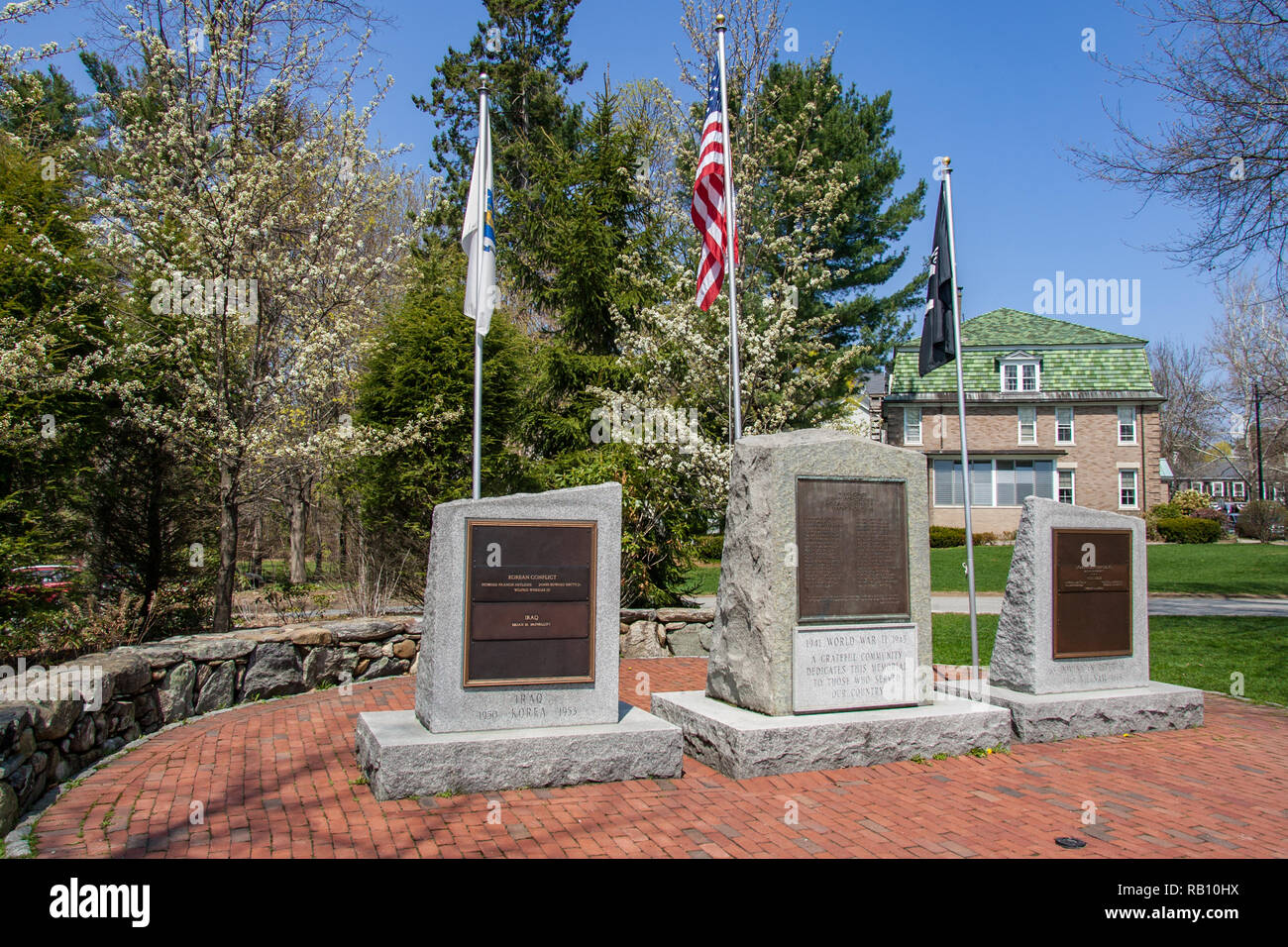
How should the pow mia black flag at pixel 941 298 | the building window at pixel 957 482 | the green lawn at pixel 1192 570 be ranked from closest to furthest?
the pow mia black flag at pixel 941 298 → the green lawn at pixel 1192 570 → the building window at pixel 957 482

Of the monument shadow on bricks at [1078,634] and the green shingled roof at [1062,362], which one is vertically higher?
the green shingled roof at [1062,362]

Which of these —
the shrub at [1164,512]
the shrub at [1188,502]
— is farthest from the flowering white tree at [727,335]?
the shrub at [1188,502]

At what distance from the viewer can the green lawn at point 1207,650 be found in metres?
9.69

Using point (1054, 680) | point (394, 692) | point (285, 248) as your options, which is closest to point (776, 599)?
point (1054, 680)

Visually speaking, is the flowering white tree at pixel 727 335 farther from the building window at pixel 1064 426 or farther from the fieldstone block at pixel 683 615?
the building window at pixel 1064 426

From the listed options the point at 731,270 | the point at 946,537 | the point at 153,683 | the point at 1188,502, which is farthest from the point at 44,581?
the point at 1188,502

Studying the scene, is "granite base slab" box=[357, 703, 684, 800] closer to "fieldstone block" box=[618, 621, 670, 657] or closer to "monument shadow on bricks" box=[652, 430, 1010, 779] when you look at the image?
"monument shadow on bricks" box=[652, 430, 1010, 779]

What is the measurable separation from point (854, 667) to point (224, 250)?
339 inches

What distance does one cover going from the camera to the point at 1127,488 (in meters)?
37.5

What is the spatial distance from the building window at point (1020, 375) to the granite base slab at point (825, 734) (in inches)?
1356

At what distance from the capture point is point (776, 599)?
6238 mm

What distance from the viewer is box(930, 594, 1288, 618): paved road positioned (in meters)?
15.6

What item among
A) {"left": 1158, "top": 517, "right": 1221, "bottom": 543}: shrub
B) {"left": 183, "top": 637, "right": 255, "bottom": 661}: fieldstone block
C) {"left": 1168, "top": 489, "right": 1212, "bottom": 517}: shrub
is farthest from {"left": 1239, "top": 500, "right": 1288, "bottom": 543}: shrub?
{"left": 183, "top": 637, "right": 255, "bottom": 661}: fieldstone block

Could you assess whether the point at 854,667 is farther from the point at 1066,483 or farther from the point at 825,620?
the point at 1066,483
